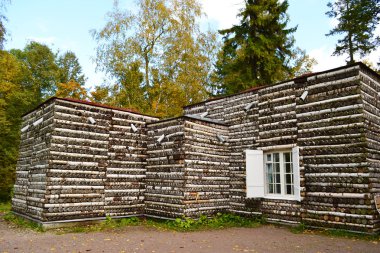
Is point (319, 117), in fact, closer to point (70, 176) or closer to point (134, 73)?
point (70, 176)

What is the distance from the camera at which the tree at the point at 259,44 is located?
2161 centimetres

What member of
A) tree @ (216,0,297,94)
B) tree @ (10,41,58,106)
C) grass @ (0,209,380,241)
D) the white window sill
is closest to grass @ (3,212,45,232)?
grass @ (0,209,380,241)

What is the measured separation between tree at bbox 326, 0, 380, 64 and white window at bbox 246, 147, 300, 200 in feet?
45.1

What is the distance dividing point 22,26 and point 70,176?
5.12m

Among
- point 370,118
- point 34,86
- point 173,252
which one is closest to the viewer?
point 173,252

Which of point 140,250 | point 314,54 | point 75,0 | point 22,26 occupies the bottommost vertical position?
point 140,250

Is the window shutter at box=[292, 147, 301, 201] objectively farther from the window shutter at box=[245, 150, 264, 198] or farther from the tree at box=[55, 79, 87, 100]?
the tree at box=[55, 79, 87, 100]

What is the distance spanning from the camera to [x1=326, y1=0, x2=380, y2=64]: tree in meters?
18.8

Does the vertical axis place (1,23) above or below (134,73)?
below

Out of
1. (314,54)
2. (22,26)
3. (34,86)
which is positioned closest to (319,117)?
(22,26)

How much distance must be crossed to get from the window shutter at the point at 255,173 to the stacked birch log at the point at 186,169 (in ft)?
4.46

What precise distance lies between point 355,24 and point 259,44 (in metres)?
6.25

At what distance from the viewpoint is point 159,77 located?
23.5 meters

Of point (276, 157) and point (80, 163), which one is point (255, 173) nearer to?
point (276, 157)
